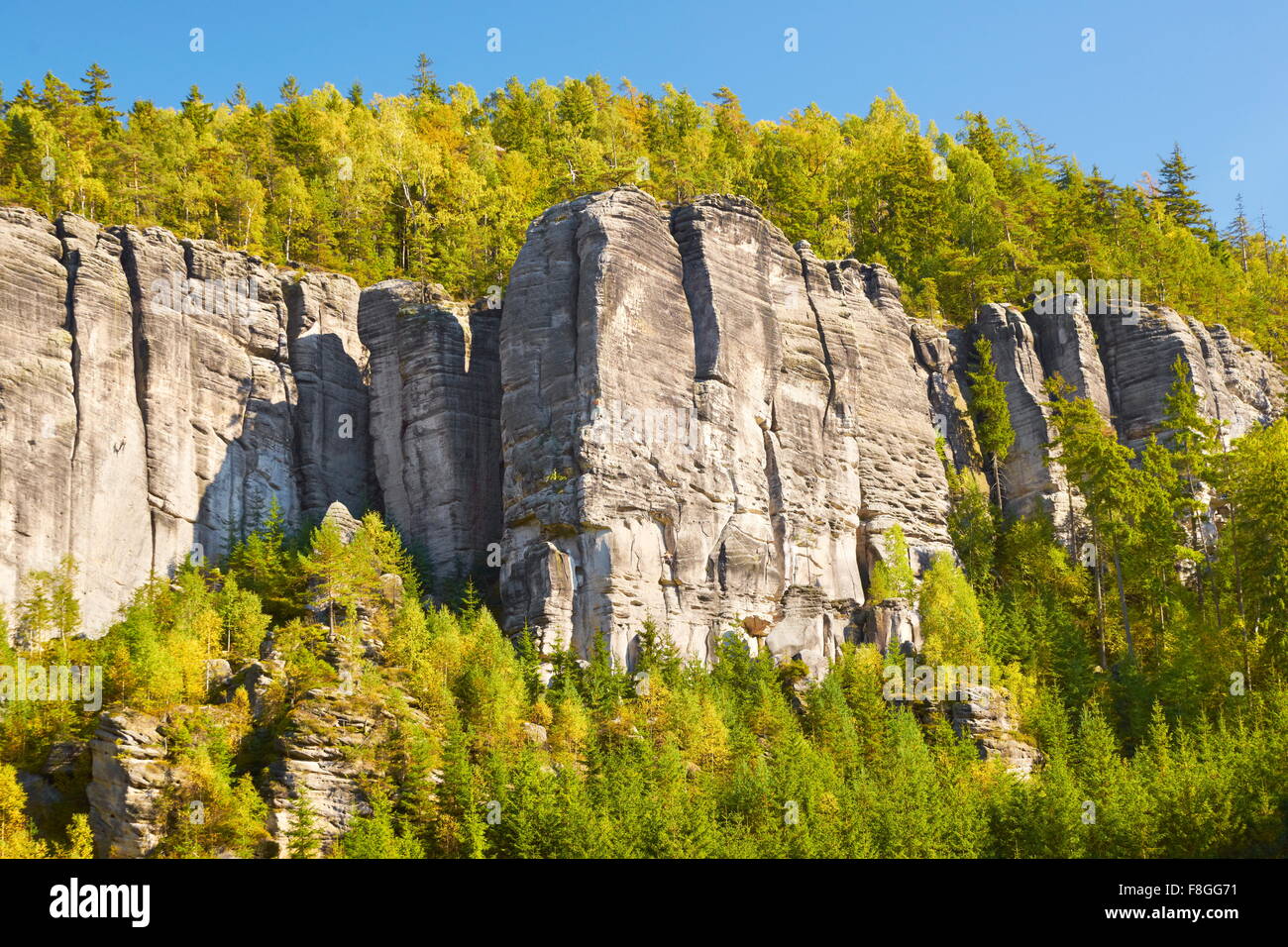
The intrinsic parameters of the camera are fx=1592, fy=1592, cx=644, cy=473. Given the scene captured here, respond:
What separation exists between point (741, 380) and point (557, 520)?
34.5 ft

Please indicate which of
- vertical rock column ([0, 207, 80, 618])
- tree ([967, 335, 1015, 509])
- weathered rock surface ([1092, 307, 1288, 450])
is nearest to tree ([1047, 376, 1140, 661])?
tree ([967, 335, 1015, 509])

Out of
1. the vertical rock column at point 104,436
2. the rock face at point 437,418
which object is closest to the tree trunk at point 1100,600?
the rock face at point 437,418

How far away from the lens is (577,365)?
5981cm

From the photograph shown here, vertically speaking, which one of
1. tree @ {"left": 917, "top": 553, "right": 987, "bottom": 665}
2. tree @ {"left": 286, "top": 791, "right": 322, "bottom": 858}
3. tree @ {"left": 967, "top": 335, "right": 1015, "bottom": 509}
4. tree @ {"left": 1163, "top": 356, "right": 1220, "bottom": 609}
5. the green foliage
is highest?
tree @ {"left": 967, "top": 335, "right": 1015, "bottom": 509}

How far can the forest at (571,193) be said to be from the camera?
77.0m

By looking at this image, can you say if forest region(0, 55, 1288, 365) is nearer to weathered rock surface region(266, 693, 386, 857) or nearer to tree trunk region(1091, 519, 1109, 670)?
tree trunk region(1091, 519, 1109, 670)

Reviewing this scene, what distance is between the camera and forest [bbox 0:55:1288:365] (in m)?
77.0

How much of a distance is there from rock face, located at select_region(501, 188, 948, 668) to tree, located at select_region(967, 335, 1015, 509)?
3526mm

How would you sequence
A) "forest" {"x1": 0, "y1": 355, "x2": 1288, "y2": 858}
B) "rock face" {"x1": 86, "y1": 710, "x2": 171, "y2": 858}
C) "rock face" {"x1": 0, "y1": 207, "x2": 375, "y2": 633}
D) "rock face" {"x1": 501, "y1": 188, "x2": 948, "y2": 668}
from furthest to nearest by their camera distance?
"rock face" {"x1": 501, "y1": 188, "x2": 948, "y2": 668} < "rock face" {"x1": 0, "y1": 207, "x2": 375, "y2": 633} < "forest" {"x1": 0, "y1": 355, "x2": 1288, "y2": 858} < "rock face" {"x1": 86, "y1": 710, "x2": 171, "y2": 858}

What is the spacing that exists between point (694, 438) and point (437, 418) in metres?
11.1
